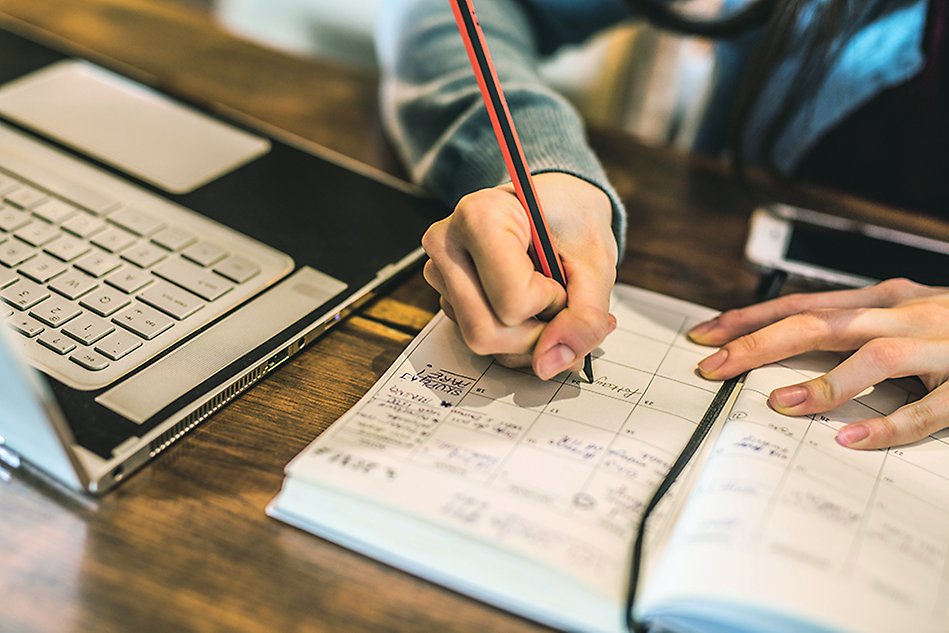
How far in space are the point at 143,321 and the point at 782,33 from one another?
550 millimetres

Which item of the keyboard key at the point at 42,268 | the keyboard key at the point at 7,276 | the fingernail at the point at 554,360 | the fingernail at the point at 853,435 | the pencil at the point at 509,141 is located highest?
the pencil at the point at 509,141

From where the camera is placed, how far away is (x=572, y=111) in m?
0.66

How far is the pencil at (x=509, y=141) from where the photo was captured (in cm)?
42

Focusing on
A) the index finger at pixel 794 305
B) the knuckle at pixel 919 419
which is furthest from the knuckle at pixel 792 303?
the knuckle at pixel 919 419

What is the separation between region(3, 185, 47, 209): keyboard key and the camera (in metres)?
0.57

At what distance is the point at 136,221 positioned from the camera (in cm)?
57

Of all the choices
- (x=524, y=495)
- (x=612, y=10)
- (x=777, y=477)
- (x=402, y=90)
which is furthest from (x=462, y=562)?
(x=612, y=10)

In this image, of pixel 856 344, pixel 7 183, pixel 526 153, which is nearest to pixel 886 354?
pixel 856 344

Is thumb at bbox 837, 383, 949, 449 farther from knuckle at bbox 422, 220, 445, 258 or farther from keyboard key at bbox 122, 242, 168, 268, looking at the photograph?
keyboard key at bbox 122, 242, 168, 268

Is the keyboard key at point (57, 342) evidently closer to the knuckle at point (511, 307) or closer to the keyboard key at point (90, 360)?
the keyboard key at point (90, 360)

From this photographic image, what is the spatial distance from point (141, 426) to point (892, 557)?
1.18ft

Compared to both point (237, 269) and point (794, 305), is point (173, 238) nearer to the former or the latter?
point (237, 269)

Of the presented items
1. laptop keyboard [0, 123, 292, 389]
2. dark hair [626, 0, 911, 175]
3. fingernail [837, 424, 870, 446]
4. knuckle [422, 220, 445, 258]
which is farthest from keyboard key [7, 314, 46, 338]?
dark hair [626, 0, 911, 175]

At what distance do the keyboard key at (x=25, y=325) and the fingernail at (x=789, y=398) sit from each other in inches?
15.9
